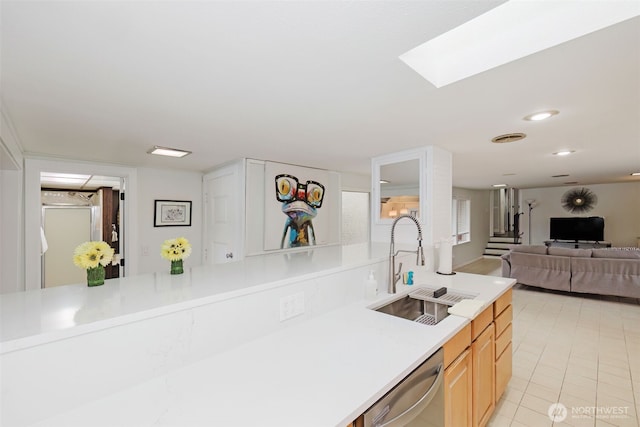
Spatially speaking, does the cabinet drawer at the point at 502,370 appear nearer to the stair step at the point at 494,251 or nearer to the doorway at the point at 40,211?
the doorway at the point at 40,211

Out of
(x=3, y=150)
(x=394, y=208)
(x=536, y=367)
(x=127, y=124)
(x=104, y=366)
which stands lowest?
(x=536, y=367)

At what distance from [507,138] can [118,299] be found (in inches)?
116

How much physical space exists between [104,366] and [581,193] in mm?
10458

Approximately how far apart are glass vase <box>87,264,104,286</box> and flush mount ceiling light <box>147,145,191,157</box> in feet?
5.58

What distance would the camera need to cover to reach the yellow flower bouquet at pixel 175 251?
1397 millimetres

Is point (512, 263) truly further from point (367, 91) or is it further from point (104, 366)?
point (104, 366)

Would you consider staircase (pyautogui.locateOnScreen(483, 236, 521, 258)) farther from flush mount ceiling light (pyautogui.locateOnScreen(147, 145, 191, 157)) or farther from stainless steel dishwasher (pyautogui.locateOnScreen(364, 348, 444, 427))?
flush mount ceiling light (pyautogui.locateOnScreen(147, 145, 191, 157))

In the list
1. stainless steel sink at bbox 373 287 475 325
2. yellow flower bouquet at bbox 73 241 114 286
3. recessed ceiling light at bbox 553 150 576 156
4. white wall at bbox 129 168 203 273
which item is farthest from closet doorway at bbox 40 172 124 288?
recessed ceiling light at bbox 553 150 576 156

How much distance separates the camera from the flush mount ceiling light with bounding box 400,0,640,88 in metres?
1.01

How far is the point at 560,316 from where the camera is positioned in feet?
12.6

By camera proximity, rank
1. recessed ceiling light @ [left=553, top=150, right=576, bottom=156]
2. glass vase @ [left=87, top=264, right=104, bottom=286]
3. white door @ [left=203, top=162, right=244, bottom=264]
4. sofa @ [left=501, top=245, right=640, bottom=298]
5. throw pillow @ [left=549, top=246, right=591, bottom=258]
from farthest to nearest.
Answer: throw pillow @ [left=549, top=246, right=591, bottom=258] → sofa @ [left=501, top=245, right=640, bottom=298] → white door @ [left=203, top=162, right=244, bottom=264] → recessed ceiling light @ [left=553, top=150, right=576, bottom=156] → glass vase @ [left=87, top=264, right=104, bottom=286]

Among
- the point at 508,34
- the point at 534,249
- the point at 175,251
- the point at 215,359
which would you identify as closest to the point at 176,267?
the point at 175,251

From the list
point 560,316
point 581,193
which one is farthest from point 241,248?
point 581,193

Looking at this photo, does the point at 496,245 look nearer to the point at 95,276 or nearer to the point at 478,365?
the point at 478,365
